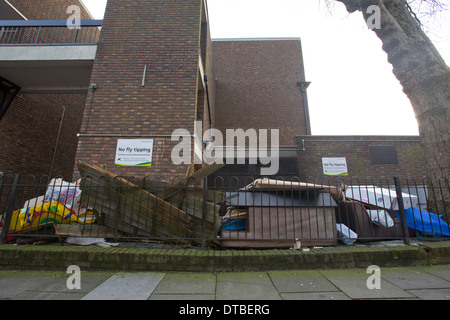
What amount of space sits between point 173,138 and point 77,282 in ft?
12.2

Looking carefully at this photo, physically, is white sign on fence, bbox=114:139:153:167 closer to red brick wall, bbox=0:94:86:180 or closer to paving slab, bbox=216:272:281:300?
paving slab, bbox=216:272:281:300

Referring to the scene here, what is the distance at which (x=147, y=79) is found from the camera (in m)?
6.04

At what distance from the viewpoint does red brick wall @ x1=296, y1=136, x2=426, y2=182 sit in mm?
9852

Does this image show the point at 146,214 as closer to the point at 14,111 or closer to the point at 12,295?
the point at 12,295

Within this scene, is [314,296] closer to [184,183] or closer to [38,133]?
[184,183]

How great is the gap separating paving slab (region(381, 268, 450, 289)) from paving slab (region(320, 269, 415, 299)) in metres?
0.13

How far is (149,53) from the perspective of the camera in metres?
6.23

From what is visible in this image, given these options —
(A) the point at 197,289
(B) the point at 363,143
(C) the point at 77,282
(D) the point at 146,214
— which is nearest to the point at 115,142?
(D) the point at 146,214

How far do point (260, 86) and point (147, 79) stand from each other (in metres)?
8.70

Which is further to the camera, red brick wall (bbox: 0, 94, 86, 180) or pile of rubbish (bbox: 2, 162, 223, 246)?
red brick wall (bbox: 0, 94, 86, 180)

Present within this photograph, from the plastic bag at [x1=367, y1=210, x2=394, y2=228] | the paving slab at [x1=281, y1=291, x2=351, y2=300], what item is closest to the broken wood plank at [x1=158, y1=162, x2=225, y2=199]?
the paving slab at [x1=281, y1=291, x2=351, y2=300]

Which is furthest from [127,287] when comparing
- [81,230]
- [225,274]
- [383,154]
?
[383,154]

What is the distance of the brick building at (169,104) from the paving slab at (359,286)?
384 centimetres

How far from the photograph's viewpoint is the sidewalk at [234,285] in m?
2.08
